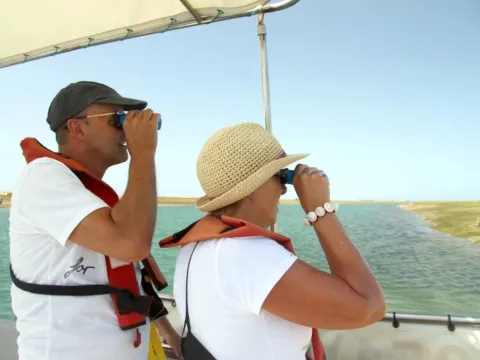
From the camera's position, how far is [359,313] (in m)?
0.82

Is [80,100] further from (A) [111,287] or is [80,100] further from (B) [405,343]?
(B) [405,343]

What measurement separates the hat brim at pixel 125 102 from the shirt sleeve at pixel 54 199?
0.26 m

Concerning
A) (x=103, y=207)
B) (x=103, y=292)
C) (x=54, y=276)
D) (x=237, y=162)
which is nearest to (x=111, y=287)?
(x=103, y=292)

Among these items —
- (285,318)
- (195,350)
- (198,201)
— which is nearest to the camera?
(285,318)

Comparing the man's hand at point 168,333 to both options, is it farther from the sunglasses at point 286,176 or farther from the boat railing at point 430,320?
the sunglasses at point 286,176

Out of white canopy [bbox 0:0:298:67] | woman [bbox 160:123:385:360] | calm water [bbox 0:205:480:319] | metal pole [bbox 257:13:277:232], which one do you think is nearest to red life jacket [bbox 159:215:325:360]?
woman [bbox 160:123:385:360]

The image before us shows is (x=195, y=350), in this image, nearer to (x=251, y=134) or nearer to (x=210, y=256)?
(x=210, y=256)

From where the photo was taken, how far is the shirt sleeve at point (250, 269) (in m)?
0.79

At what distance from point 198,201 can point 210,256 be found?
277mm

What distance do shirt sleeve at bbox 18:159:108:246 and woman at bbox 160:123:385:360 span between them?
0.25 metres

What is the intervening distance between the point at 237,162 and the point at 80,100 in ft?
2.09

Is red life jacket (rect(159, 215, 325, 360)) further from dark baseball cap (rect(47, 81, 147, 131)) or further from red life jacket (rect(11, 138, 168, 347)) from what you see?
dark baseball cap (rect(47, 81, 147, 131))

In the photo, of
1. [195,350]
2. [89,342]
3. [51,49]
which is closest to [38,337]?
[89,342]

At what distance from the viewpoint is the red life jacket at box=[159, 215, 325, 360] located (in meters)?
0.86
